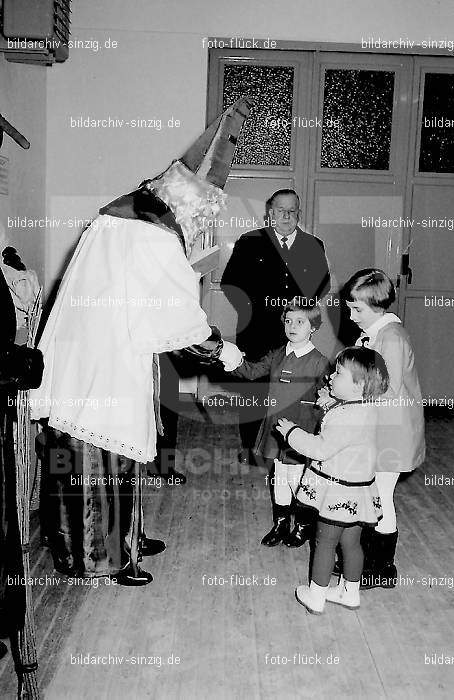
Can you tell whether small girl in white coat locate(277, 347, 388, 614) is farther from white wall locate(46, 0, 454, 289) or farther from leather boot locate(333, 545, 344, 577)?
white wall locate(46, 0, 454, 289)

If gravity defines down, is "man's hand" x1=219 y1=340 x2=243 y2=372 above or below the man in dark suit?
below

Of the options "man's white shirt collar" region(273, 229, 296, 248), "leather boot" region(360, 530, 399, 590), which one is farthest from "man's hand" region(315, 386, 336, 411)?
"man's white shirt collar" region(273, 229, 296, 248)

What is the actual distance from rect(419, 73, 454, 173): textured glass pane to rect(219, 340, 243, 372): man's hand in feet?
11.2

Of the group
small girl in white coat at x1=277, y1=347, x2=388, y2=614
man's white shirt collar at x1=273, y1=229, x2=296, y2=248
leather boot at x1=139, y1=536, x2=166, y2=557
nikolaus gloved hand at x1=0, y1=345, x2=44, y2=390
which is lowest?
leather boot at x1=139, y1=536, x2=166, y2=557

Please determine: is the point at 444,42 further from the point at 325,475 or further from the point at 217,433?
the point at 325,475

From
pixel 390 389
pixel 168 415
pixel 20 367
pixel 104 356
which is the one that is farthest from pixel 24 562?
pixel 168 415

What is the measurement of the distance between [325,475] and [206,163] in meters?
1.15

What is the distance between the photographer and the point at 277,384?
3.04 meters

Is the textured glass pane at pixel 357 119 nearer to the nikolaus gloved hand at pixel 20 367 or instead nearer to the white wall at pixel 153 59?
the white wall at pixel 153 59

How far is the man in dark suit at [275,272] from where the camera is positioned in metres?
4.08

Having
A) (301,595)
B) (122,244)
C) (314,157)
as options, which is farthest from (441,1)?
(301,595)

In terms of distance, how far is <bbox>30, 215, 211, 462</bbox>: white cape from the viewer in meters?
2.39

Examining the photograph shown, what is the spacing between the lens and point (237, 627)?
2381 millimetres

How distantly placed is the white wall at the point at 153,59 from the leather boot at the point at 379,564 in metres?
3.50
